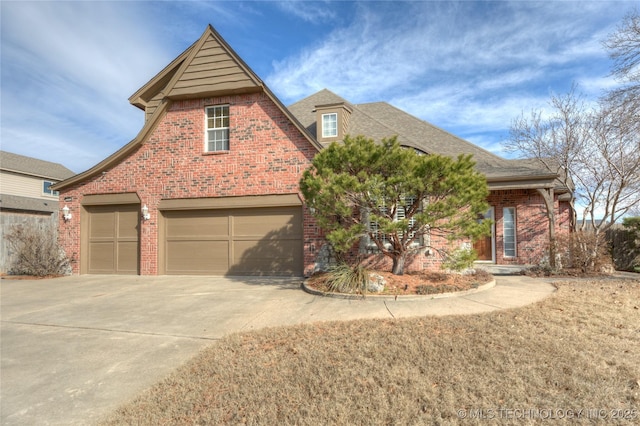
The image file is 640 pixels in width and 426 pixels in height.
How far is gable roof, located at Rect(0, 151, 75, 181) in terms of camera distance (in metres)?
22.6

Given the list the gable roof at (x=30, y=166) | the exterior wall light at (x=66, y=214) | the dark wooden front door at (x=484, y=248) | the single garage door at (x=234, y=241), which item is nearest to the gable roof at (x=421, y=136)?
the dark wooden front door at (x=484, y=248)

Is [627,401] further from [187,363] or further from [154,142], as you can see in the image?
[154,142]

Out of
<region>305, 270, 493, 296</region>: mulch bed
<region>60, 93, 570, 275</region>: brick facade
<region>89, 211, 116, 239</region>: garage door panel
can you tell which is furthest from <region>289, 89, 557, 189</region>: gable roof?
<region>89, 211, 116, 239</region>: garage door panel

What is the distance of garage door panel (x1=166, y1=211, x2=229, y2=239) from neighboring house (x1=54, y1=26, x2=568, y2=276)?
0.11 ft

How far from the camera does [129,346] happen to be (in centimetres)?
507

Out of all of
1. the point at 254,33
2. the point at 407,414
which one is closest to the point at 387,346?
the point at 407,414

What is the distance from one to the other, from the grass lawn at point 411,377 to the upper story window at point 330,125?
9052 mm

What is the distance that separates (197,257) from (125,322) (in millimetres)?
5285

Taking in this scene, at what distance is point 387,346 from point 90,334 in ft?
15.4

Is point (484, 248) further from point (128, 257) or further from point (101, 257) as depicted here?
point (101, 257)

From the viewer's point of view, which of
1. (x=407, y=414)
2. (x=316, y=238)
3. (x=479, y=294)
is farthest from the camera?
(x=316, y=238)

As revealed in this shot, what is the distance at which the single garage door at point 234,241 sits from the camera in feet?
35.5

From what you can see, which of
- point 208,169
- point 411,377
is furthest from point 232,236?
point 411,377

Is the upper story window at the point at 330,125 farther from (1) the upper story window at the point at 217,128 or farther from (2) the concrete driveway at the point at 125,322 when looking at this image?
(2) the concrete driveway at the point at 125,322
